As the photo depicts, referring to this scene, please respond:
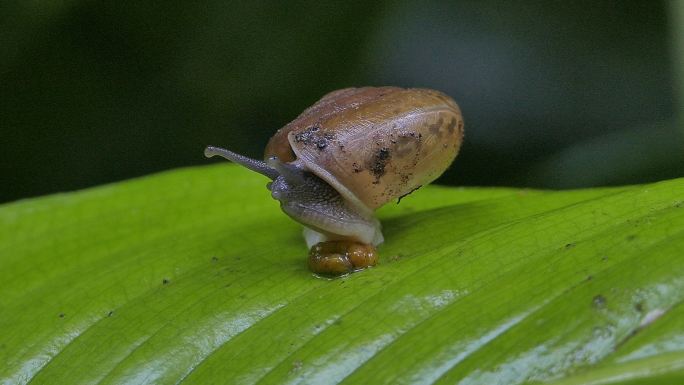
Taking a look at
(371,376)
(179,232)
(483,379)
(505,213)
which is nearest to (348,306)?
(371,376)

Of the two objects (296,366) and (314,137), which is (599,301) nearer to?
(296,366)

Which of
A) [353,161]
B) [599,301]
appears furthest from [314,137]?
[599,301]

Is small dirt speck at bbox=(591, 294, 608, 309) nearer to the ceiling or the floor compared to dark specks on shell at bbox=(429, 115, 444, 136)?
nearer to the floor

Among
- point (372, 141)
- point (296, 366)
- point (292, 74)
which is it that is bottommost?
point (296, 366)

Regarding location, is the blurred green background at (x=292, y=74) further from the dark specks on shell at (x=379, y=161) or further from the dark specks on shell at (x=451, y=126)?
the dark specks on shell at (x=379, y=161)

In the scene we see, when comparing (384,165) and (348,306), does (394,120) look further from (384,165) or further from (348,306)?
(348,306)

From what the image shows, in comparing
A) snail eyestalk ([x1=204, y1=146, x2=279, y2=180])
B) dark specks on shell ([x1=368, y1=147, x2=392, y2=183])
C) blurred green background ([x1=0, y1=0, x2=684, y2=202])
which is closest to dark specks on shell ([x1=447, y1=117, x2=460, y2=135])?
dark specks on shell ([x1=368, y1=147, x2=392, y2=183])

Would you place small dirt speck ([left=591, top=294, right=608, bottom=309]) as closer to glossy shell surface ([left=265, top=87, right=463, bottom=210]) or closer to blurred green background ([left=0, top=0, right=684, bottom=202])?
glossy shell surface ([left=265, top=87, right=463, bottom=210])
